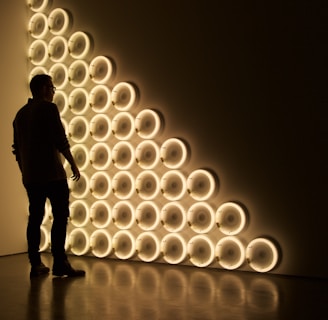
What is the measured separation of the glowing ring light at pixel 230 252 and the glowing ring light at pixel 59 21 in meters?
2.05

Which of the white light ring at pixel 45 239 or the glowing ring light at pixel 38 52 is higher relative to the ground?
the glowing ring light at pixel 38 52

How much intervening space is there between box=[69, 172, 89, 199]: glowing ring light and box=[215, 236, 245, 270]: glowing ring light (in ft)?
3.71

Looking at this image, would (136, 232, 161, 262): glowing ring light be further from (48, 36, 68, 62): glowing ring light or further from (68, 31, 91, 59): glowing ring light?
(48, 36, 68, 62): glowing ring light

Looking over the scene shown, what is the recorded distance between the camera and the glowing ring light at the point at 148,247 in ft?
11.8

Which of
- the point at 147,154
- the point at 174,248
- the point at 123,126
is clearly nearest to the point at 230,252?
the point at 174,248

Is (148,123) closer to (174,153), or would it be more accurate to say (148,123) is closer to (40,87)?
(174,153)

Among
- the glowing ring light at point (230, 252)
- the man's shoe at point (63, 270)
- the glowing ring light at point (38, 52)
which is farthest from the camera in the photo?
the glowing ring light at point (38, 52)

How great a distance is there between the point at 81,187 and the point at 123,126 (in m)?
0.58

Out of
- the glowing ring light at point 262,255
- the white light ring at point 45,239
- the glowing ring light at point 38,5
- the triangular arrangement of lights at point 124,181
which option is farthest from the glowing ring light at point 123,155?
the glowing ring light at point 38,5

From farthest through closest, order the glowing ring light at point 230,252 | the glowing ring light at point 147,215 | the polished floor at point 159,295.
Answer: the glowing ring light at point 147,215
the glowing ring light at point 230,252
the polished floor at point 159,295

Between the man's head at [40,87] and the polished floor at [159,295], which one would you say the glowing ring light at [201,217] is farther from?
the man's head at [40,87]

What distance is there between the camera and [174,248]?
3516 millimetres

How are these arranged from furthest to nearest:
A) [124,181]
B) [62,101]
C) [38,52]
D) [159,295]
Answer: [38,52] → [62,101] → [124,181] → [159,295]

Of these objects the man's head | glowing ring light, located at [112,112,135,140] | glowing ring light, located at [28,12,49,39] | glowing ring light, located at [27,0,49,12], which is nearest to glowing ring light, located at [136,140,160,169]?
glowing ring light, located at [112,112,135,140]
